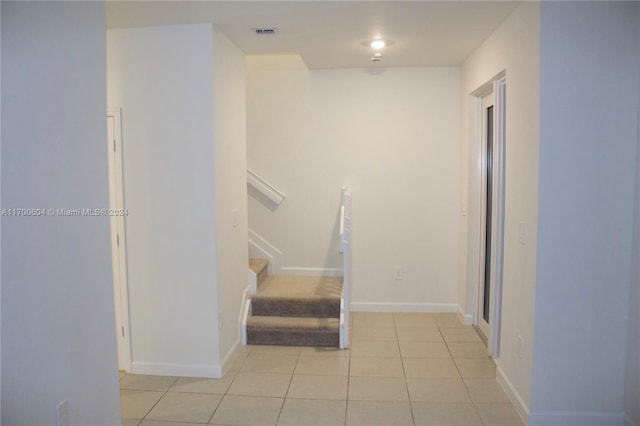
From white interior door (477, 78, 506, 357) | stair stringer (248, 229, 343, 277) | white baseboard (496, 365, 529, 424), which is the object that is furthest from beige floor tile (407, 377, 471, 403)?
stair stringer (248, 229, 343, 277)

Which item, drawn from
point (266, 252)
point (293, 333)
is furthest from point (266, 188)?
point (293, 333)

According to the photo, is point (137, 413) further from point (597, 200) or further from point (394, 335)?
point (597, 200)

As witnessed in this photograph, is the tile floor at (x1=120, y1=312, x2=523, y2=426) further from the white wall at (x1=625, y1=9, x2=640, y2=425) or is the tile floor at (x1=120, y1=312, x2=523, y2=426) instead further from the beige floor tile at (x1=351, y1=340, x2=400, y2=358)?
the white wall at (x1=625, y1=9, x2=640, y2=425)

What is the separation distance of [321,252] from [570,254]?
2.73m

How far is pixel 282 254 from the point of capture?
492 centimetres

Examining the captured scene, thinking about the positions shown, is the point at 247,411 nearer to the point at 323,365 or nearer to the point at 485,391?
the point at 323,365

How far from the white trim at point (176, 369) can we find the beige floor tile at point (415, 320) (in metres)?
1.86

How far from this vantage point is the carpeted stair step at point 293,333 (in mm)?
3869

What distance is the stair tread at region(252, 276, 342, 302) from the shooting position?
410cm

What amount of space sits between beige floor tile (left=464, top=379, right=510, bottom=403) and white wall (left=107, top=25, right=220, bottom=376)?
1.78 meters

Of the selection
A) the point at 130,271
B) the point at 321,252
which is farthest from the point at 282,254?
the point at 130,271

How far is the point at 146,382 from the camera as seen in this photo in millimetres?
3248

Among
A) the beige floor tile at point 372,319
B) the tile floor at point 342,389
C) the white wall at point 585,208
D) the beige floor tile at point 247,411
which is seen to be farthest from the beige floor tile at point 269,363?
the white wall at point 585,208

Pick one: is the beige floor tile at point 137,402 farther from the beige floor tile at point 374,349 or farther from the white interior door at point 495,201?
the white interior door at point 495,201
